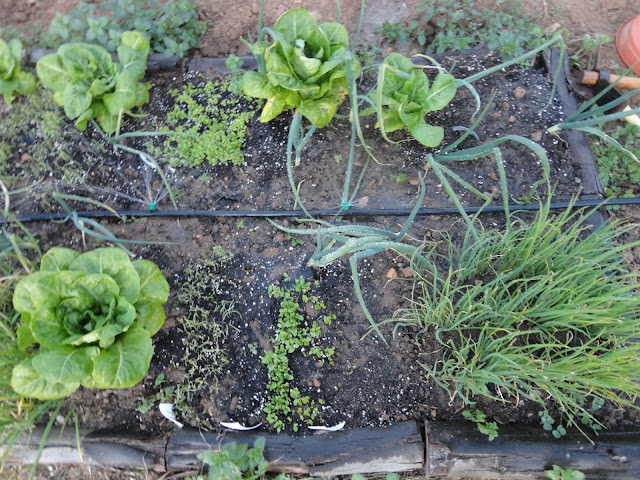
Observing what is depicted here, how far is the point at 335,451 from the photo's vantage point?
1733 mm

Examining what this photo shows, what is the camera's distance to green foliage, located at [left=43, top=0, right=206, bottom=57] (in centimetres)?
253

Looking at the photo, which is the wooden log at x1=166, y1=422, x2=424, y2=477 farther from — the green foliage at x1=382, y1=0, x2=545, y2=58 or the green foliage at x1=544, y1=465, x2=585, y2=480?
the green foliage at x1=382, y1=0, x2=545, y2=58

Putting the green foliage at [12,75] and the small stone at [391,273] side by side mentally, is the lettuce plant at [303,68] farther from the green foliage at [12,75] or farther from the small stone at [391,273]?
the green foliage at [12,75]

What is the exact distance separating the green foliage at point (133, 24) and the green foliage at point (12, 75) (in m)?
0.31

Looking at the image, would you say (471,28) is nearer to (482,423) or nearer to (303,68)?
(303,68)

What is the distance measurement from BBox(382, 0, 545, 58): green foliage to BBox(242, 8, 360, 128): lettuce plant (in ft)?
2.54

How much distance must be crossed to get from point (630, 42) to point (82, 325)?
3164mm

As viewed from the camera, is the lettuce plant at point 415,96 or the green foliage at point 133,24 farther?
the green foliage at point 133,24

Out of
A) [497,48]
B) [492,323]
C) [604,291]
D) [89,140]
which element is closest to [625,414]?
[604,291]

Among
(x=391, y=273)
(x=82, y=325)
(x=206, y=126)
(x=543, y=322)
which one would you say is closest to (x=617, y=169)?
(x=543, y=322)

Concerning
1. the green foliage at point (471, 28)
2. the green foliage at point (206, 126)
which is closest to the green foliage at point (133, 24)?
the green foliage at point (206, 126)

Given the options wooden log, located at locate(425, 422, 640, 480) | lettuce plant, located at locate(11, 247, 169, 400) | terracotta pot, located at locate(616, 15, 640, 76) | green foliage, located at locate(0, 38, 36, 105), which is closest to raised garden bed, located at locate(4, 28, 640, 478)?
wooden log, located at locate(425, 422, 640, 480)

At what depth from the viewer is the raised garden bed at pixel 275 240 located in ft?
6.11

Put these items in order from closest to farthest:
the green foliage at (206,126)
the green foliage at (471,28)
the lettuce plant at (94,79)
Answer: the lettuce plant at (94,79) < the green foliage at (206,126) < the green foliage at (471,28)
